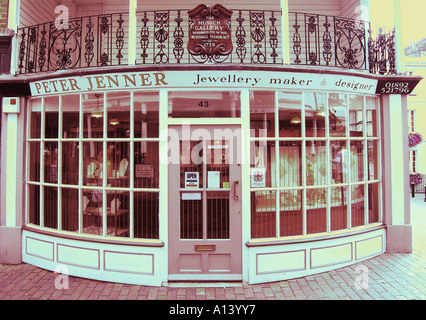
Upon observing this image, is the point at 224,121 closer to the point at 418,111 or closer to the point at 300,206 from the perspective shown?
the point at 300,206

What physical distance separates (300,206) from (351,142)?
1.83 m

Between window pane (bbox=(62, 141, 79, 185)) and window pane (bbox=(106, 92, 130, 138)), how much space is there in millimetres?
863

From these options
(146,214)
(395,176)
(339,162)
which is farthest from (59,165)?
(395,176)

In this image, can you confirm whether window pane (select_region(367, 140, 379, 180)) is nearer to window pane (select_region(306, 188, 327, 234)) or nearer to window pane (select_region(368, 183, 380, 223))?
window pane (select_region(368, 183, 380, 223))

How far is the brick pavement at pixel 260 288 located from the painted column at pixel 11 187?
51 centimetres

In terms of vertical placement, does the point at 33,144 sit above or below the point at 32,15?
below

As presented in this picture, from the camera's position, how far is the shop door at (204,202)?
5078 mm

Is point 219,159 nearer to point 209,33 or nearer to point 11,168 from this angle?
point 209,33

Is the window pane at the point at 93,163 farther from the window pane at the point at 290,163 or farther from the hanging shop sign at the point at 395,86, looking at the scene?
the hanging shop sign at the point at 395,86

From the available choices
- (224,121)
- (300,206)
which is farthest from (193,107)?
(300,206)

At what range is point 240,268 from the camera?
5.07 m

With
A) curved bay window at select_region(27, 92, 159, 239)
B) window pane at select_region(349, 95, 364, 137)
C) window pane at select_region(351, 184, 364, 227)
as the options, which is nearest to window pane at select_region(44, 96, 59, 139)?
curved bay window at select_region(27, 92, 159, 239)
